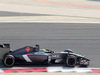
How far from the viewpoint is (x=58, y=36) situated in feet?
49.6

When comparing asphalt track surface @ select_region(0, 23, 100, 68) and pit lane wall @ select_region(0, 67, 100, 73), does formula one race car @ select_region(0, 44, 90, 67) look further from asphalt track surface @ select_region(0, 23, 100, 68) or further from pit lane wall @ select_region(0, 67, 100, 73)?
asphalt track surface @ select_region(0, 23, 100, 68)

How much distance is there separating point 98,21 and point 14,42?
8.87 m

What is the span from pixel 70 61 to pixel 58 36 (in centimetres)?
559

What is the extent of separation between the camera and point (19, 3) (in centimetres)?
3134

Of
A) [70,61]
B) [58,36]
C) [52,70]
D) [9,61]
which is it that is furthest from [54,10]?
[52,70]

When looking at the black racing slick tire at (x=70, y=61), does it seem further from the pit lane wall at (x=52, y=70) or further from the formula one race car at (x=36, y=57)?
the pit lane wall at (x=52, y=70)

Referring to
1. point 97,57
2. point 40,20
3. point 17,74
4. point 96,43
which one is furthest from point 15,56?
point 40,20

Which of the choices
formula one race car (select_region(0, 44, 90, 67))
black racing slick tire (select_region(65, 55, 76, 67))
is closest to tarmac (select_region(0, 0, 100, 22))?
formula one race car (select_region(0, 44, 90, 67))

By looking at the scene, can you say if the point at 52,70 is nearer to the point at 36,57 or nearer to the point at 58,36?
the point at 36,57

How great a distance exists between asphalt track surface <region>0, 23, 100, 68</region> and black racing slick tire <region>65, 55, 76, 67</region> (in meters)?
0.85

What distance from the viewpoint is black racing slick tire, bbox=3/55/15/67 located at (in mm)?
9477

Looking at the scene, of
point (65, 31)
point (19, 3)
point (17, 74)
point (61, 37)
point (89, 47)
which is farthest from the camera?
point (19, 3)

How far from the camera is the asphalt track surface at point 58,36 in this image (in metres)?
12.6

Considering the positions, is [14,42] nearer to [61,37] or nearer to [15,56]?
[61,37]
